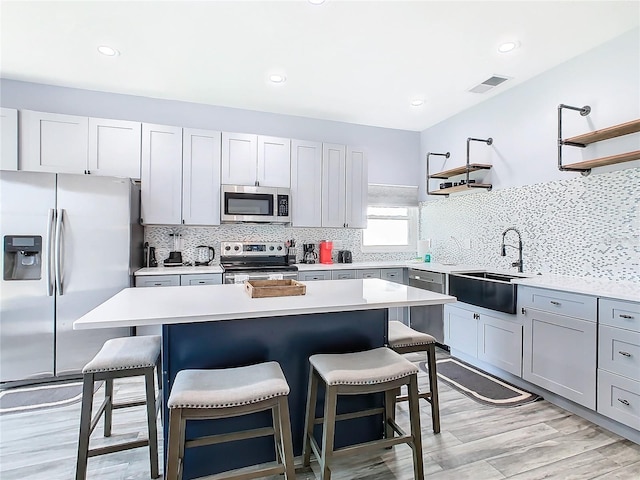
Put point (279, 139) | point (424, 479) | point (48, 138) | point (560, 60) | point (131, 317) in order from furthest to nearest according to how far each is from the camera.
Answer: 1. point (279, 139)
2. point (48, 138)
3. point (560, 60)
4. point (424, 479)
5. point (131, 317)

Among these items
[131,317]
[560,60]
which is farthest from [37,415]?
[560,60]

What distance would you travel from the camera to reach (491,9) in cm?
234

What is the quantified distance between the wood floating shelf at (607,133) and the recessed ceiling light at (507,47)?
34.1 inches

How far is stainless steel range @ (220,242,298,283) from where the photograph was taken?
12.1 ft

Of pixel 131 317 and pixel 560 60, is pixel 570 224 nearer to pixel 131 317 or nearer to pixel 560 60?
pixel 560 60

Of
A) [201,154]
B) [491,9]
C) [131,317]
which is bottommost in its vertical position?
[131,317]

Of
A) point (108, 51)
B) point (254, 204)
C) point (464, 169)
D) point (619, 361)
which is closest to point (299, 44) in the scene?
point (108, 51)

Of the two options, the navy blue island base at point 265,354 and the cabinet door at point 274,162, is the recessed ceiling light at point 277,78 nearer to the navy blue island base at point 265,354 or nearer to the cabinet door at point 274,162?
the cabinet door at point 274,162

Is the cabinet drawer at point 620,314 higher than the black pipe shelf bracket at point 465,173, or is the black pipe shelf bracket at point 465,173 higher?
the black pipe shelf bracket at point 465,173

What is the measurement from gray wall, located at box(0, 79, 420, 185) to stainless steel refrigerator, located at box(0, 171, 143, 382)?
1116 millimetres

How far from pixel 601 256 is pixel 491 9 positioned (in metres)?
2.08

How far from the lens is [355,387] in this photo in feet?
5.15

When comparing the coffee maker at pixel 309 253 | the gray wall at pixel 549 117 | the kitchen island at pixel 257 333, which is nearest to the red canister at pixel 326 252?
the coffee maker at pixel 309 253

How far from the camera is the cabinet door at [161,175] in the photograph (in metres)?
A: 3.61
